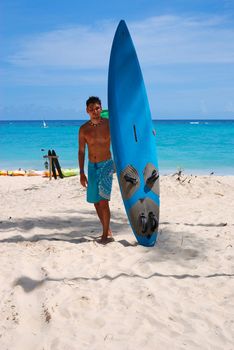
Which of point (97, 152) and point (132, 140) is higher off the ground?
point (132, 140)

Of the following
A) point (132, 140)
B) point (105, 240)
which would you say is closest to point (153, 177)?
point (132, 140)

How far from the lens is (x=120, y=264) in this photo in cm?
Answer: 431

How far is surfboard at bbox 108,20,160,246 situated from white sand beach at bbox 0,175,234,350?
381mm

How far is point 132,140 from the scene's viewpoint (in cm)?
499

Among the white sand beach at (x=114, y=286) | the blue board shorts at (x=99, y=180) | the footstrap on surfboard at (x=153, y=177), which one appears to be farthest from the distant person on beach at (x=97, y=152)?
the white sand beach at (x=114, y=286)

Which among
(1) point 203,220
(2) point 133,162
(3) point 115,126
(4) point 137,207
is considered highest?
(3) point 115,126

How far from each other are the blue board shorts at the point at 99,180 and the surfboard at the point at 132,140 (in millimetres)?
121

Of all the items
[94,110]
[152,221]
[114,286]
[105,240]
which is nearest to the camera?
[114,286]

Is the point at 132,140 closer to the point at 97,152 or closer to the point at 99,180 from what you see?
the point at 97,152

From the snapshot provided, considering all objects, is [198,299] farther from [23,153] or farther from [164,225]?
[23,153]

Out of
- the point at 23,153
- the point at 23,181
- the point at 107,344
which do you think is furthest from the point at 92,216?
the point at 23,153

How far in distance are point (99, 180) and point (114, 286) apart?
4.66 feet

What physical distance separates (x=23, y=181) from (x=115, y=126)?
11289mm

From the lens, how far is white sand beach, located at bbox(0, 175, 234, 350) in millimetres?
2977
